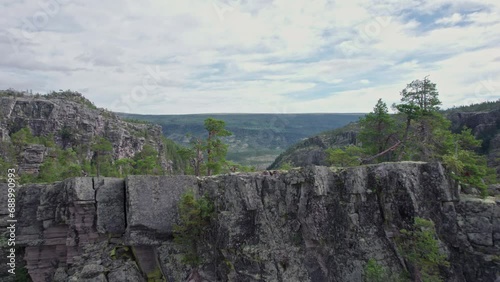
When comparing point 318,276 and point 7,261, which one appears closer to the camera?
point 318,276

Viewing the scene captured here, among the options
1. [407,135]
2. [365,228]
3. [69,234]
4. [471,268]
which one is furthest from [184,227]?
[407,135]

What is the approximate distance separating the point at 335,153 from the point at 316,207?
11.3 m

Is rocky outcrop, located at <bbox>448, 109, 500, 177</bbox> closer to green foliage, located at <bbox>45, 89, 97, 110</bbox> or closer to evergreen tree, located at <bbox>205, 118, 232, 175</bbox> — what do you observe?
evergreen tree, located at <bbox>205, 118, 232, 175</bbox>

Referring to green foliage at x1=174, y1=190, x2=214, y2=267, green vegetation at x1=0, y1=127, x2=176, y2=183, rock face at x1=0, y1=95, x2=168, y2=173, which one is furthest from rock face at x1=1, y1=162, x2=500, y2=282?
rock face at x1=0, y1=95, x2=168, y2=173

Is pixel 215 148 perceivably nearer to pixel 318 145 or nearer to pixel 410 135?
pixel 410 135

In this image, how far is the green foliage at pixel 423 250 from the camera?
20.8 metres

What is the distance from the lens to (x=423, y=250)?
21062 mm

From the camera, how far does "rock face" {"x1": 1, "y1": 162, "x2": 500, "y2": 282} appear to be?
Answer: 22.8 meters

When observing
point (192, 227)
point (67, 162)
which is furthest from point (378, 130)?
point (67, 162)

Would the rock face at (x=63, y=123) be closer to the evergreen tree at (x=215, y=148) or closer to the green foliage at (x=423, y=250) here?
the evergreen tree at (x=215, y=148)

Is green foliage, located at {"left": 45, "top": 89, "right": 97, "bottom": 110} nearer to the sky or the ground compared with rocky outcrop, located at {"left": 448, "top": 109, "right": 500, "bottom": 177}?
nearer to the sky

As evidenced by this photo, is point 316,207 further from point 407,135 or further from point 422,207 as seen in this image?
point 407,135

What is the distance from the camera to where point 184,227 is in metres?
24.7

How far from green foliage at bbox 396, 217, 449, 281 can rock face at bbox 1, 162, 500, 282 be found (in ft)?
2.18
